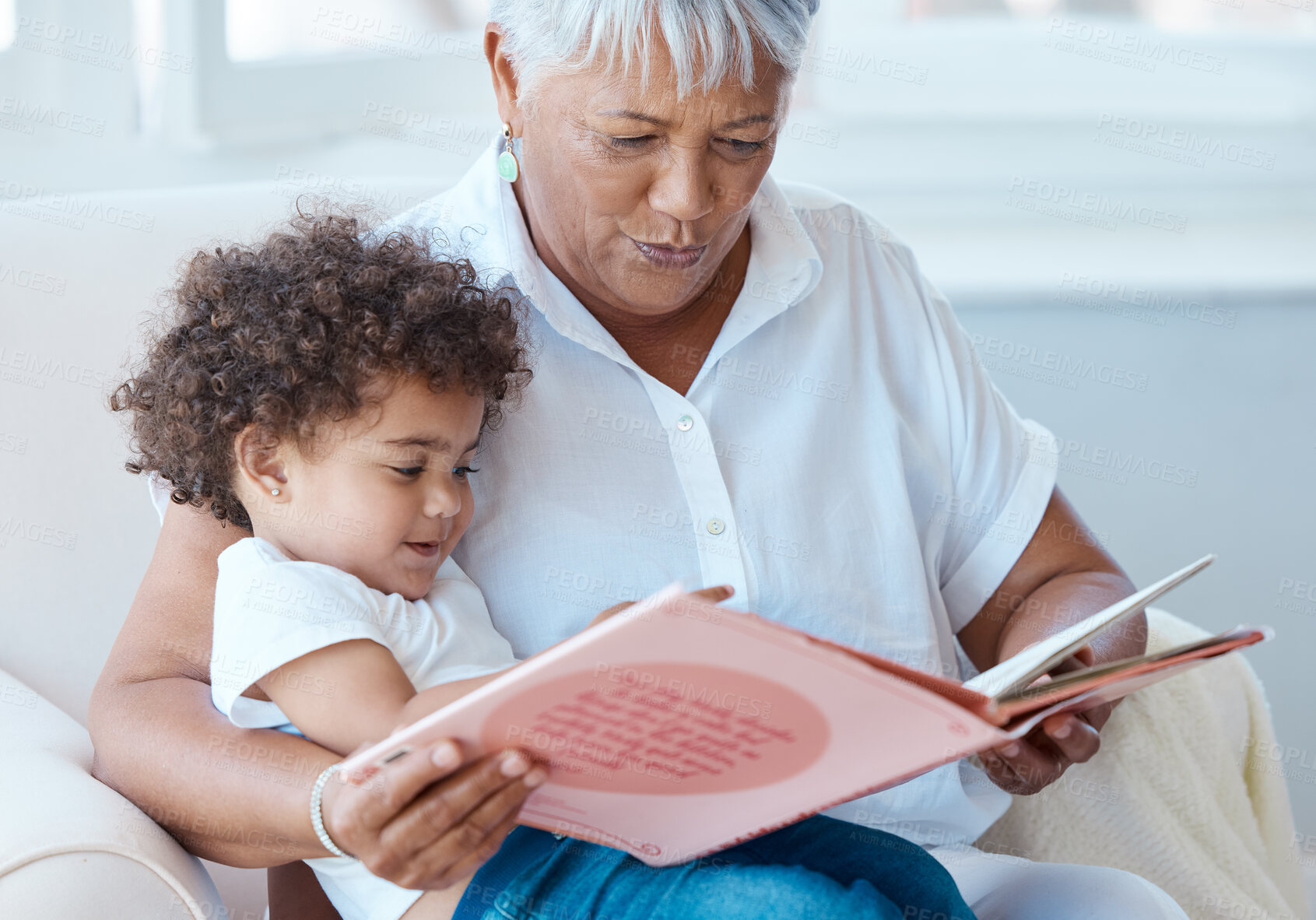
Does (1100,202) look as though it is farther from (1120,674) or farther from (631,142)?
(1120,674)

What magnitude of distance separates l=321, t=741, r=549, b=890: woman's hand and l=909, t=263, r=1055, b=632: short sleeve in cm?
67

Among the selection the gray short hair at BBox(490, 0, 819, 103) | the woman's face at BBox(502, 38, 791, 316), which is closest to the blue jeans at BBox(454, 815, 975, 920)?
the woman's face at BBox(502, 38, 791, 316)

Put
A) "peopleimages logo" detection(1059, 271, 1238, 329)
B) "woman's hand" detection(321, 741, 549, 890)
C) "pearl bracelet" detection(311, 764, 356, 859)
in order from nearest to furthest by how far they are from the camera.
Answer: "woman's hand" detection(321, 741, 549, 890)
"pearl bracelet" detection(311, 764, 356, 859)
"peopleimages logo" detection(1059, 271, 1238, 329)

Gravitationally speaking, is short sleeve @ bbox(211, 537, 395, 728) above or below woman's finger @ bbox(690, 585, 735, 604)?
below

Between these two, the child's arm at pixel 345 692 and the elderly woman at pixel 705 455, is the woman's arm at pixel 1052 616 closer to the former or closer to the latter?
the elderly woman at pixel 705 455

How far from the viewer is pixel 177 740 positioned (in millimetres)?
Result: 1009

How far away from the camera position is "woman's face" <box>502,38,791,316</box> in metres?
1.09

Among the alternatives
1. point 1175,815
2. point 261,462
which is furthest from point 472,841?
point 1175,815

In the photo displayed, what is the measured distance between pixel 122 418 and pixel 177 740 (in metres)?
0.50

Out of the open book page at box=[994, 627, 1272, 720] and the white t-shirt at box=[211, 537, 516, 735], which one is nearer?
the open book page at box=[994, 627, 1272, 720]

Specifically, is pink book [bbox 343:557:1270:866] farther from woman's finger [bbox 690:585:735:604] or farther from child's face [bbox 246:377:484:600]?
child's face [bbox 246:377:484:600]

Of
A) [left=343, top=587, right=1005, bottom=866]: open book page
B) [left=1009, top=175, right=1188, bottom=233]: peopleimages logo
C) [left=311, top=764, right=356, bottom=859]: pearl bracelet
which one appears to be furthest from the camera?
[left=1009, top=175, right=1188, bottom=233]: peopleimages logo

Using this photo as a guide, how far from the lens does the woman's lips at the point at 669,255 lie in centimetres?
117

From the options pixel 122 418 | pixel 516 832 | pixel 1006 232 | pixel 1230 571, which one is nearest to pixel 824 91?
pixel 1006 232
